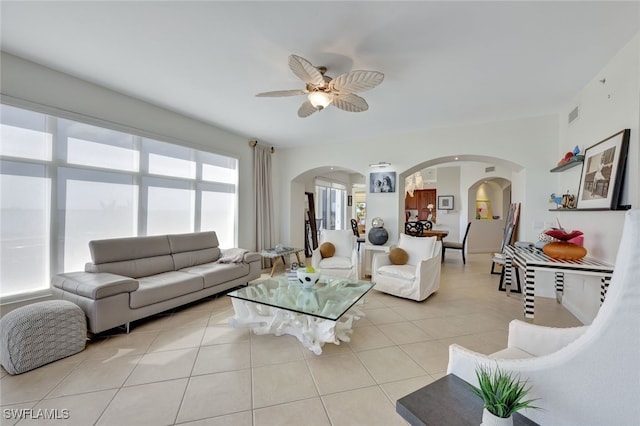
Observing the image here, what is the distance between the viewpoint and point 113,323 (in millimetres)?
2496

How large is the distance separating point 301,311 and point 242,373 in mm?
653

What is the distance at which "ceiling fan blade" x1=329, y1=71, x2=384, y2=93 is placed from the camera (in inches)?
85.0

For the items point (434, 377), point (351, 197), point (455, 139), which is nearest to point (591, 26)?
point (455, 139)

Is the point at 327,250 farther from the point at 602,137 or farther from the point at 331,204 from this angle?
the point at 331,204

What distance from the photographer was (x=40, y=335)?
206 cm

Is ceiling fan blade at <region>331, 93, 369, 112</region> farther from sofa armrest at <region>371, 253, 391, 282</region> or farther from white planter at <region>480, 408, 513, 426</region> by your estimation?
white planter at <region>480, 408, 513, 426</region>

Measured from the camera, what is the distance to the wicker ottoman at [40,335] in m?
1.95

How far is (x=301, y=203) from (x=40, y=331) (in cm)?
495

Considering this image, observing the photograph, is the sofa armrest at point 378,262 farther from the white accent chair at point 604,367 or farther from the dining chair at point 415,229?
the white accent chair at point 604,367

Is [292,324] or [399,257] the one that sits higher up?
[399,257]

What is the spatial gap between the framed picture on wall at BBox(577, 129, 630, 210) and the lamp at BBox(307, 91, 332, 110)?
2.66 meters

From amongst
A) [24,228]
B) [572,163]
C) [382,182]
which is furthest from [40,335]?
[572,163]

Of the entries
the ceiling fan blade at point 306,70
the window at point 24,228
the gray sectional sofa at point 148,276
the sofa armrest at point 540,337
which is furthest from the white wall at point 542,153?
the window at point 24,228

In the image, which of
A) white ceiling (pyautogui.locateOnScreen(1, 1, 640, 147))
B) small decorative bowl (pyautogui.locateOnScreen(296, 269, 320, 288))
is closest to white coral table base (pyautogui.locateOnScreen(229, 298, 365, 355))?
small decorative bowl (pyautogui.locateOnScreen(296, 269, 320, 288))
